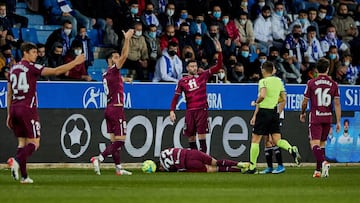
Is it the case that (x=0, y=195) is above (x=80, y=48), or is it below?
below

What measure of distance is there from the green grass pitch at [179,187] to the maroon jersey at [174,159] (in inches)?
24.4

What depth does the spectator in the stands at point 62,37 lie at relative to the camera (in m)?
28.7

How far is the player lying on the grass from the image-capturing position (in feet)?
76.2

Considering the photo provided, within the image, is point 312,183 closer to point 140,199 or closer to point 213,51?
point 140,199

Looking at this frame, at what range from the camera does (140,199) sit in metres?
15.9

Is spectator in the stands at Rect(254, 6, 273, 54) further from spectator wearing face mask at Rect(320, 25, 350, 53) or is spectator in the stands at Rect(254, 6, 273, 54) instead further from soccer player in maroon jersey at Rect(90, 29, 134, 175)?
soccer player in maroon jersey at Rect(90, 29, 134, 175)

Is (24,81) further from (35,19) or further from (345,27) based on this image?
(345,27)

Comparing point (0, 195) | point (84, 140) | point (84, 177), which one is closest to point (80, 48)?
point (84, 140)

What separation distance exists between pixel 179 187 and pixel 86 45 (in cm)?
1127

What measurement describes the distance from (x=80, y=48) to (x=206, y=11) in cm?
542

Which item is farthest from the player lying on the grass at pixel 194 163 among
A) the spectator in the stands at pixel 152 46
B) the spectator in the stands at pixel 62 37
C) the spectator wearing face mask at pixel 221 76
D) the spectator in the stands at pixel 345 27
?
the spectator in the stands at pixel 345 27

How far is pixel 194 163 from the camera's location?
23.3m

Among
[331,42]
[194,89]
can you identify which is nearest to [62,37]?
[194,89]

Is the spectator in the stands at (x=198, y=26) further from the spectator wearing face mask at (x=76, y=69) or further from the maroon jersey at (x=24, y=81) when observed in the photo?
the maroon jersey at (x=24, y=81)
